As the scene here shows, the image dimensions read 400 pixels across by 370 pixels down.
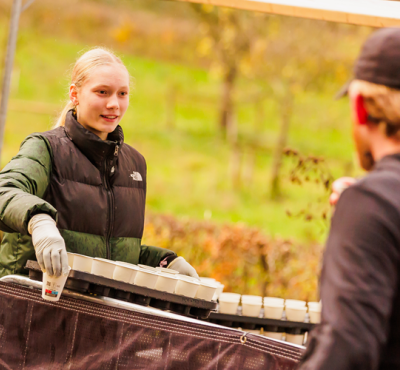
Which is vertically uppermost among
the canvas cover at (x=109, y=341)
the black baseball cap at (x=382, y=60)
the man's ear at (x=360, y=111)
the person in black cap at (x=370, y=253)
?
the black baseball cap at (x=382, y=60)

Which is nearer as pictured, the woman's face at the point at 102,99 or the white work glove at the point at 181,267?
the woman's face at the point at 102,99

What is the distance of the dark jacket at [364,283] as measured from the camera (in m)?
0.84

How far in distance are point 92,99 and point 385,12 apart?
1759 mm

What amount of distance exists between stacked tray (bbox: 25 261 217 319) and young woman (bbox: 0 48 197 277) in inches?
7.7

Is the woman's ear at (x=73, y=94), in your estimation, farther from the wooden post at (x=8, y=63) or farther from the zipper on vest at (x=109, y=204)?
the wooden post at (x=8, y=63)

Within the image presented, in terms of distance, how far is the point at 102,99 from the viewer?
6.70 feet

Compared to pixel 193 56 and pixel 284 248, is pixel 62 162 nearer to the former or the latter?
pixel 284 248

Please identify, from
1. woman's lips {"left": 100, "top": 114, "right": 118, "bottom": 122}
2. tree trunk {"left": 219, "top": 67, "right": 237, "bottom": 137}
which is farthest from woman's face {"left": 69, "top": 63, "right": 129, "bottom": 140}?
tree trunk {"left": 219, "top": 67, "right": 237, "bottom": 137}

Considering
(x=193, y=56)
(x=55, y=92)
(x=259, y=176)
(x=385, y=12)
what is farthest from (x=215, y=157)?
(x=385, y=12)

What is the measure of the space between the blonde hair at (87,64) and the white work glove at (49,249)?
74cm

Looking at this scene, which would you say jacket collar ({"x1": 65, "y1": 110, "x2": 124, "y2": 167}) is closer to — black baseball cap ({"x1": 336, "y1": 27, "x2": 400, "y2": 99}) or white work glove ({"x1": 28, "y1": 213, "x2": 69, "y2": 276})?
white work glove ({"x1": 28, "y1": 213, "x2": 69, "y2": 276})

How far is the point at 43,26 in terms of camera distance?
10258 mm

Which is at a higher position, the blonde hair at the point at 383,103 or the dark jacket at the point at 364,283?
the blonde hair at the point at 383,103

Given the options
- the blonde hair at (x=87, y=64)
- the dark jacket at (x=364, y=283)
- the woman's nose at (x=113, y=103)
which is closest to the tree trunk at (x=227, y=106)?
the blonde hair at (x=87, y=64)
